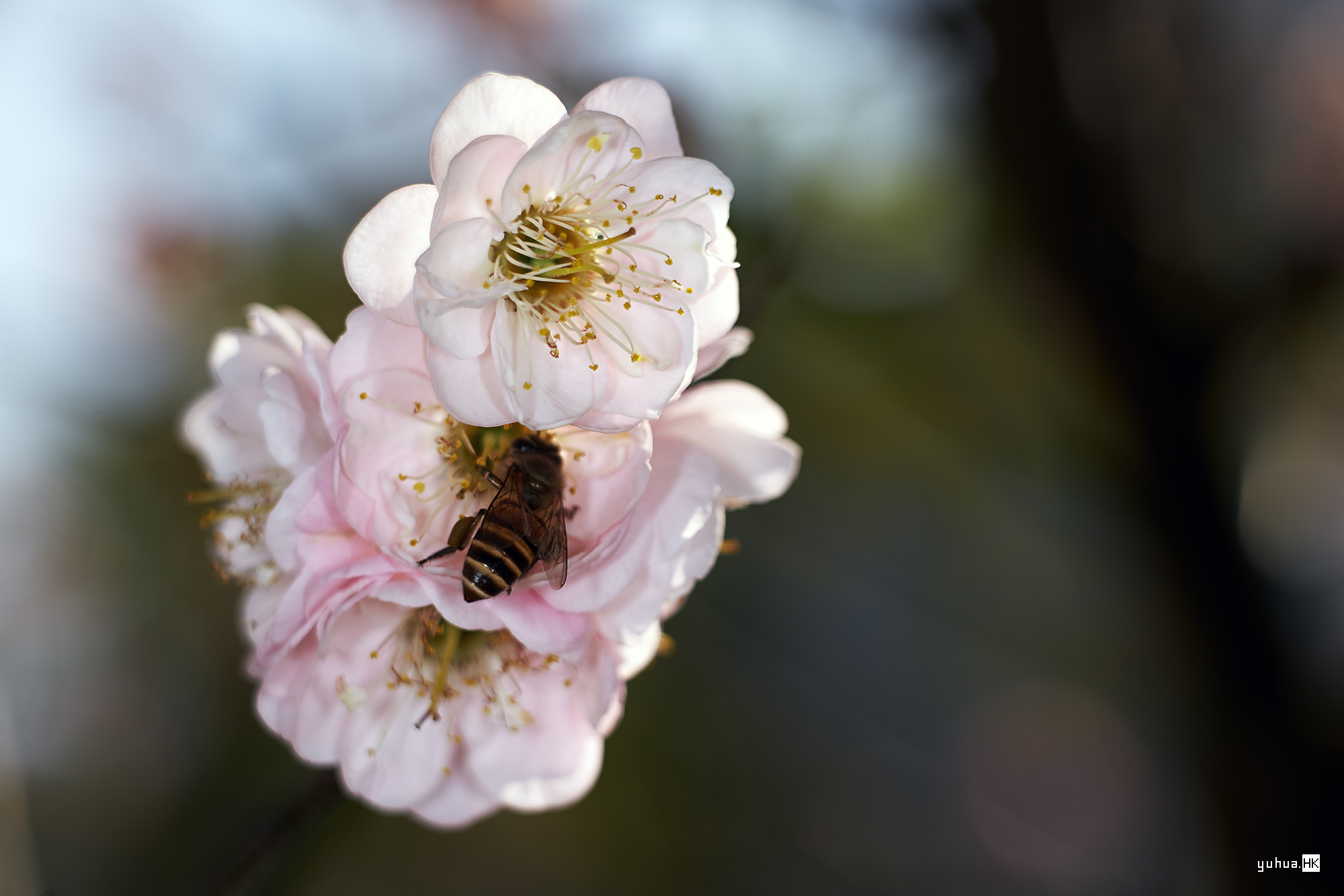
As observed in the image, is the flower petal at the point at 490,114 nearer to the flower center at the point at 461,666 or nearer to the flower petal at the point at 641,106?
the flower petal at the point at 641,106

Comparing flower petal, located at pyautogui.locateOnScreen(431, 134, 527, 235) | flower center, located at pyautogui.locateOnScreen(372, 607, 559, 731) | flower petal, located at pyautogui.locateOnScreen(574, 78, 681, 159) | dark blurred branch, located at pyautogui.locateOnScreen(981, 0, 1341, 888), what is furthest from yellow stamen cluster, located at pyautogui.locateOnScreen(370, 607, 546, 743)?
dark blurred branch, located at pyautogui.locateOnScreen(981, 0, 1341, 888)

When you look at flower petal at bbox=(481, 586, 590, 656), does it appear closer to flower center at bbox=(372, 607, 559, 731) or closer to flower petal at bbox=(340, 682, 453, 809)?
flower center at bbox=(372, 607, 559, 731)

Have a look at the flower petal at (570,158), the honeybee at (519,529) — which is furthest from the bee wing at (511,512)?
the flower petal at (570,158)

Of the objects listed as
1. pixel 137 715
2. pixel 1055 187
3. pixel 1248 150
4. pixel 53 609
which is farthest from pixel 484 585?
pixel 1248 150

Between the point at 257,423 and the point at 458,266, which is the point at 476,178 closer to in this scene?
the point at 458,266

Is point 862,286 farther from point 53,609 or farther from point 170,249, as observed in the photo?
point 53,609
